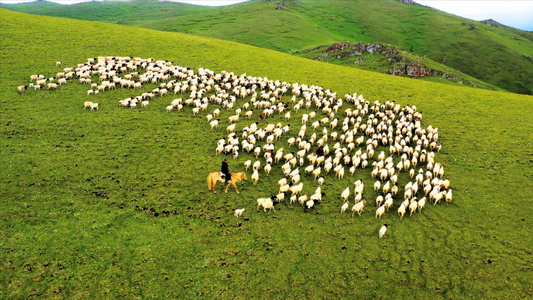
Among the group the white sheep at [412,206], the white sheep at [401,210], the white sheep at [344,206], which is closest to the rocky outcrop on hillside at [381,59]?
the white sheep at [412,206]

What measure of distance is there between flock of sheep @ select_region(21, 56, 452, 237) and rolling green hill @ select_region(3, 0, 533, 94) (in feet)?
303

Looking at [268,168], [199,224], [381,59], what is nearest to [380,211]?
[268,168]

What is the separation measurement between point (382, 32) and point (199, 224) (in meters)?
172

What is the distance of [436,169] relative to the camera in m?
19.0

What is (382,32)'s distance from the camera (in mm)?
157625

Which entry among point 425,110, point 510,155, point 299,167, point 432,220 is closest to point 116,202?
point 299,167

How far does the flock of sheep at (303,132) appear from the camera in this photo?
55.9 ft

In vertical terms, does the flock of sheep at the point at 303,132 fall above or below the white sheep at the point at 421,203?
above

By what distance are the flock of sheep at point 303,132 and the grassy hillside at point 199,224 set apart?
816 mm

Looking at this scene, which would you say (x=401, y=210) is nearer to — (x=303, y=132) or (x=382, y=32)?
(x=303, y=132)

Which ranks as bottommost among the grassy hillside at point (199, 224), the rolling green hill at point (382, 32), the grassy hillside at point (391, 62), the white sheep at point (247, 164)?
the grassy hillside at point (199, 224)

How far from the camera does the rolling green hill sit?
387ft

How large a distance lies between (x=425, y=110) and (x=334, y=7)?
18719 centimetres

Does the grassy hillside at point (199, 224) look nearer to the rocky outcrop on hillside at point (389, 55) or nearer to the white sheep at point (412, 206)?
the white sheep at point (412, 206)
